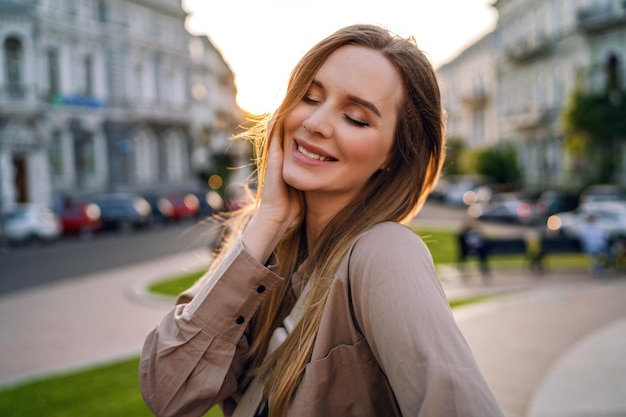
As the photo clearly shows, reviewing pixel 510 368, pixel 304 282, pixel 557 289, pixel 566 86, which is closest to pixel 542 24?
pixel 566 86

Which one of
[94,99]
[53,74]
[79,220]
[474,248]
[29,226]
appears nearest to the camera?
[474,248]

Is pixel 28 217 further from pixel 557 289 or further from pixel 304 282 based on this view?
pixel 304 282

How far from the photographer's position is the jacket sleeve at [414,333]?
4.18 feet

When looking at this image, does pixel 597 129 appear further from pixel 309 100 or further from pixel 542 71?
pixel 309 100

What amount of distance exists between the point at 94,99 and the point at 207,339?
3760cm

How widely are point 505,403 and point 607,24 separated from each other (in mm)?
29958

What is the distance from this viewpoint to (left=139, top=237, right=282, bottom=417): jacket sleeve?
5.84 feet

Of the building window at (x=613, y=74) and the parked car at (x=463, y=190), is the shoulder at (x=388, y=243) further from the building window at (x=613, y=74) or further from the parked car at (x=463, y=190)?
the parked car at (x=463, y=190)

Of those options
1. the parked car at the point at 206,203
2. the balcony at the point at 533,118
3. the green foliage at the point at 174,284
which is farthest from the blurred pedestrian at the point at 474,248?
the balcony at the point at 533,118

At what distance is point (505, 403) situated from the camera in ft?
20.7

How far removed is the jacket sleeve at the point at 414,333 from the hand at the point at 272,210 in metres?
0.42

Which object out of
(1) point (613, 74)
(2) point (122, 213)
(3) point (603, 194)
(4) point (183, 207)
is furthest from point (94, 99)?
(1) point (613, 74)

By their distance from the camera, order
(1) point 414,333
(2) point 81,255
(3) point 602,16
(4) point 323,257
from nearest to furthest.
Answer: (1) point 414,333 < (4) point 323,257 < (2) point 81,255 < (3) point 602,16

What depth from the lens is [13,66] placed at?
31547 millimetres
